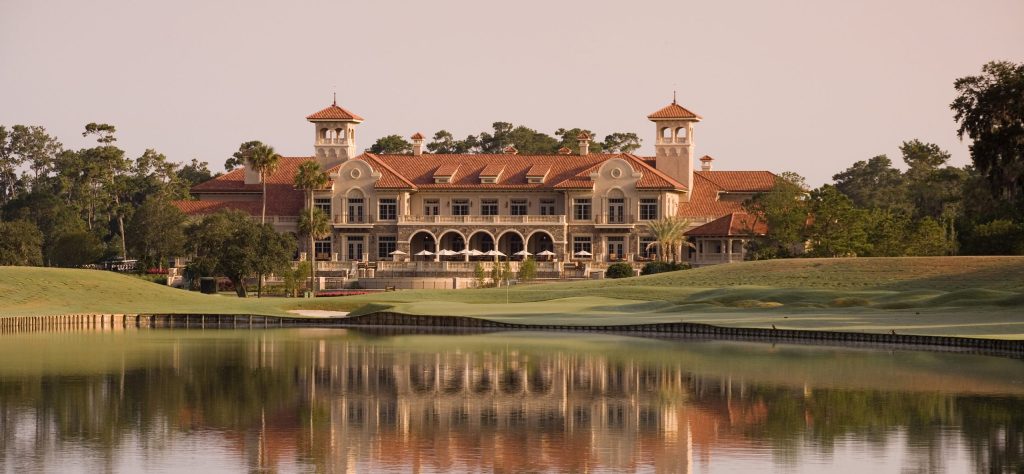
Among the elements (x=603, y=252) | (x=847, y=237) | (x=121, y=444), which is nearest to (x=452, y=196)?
(x=603, y=252)

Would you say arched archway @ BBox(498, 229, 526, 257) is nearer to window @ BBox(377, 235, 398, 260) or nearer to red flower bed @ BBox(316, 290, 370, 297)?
window @ BBox(377, 235, 398, 260)

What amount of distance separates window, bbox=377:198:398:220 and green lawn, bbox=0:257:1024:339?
35999 mm

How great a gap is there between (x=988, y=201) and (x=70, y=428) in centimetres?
7397

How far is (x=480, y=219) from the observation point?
118 metres

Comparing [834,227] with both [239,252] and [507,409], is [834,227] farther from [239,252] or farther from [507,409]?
[507,409]

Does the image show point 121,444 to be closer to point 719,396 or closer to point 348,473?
point 348,473

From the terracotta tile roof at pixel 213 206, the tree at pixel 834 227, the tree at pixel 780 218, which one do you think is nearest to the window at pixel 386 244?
the terracotta tile roof at pixel 213 206

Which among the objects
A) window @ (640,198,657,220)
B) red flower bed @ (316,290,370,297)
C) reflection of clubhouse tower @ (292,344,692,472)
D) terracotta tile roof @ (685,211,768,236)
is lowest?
reflection of clubhouse tower @ (292,344,692,472)

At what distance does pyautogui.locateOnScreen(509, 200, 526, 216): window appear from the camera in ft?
396

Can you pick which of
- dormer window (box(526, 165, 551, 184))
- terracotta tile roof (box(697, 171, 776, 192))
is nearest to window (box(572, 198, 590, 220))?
dormer window (box(526, 165, 551, 184))

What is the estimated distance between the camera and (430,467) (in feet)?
86.1

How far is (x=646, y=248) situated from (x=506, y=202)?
11.6 metres

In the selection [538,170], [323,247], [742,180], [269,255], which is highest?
[538,170]

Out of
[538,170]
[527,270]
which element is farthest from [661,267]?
[538,170]
